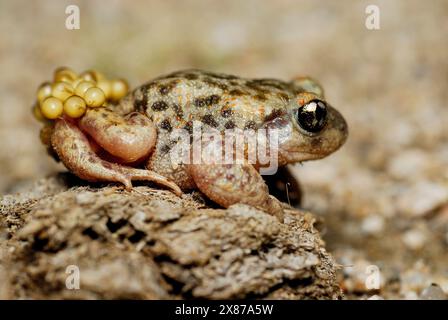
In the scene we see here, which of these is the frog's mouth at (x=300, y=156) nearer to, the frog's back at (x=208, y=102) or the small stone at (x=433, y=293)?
the frog's back at (x=208, y=102)

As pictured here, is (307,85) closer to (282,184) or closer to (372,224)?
(282,184)

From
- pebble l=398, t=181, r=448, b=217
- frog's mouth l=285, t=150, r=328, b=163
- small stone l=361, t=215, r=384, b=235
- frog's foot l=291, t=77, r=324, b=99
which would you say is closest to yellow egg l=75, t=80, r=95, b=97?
frog's mouth l=285, t=150, r=328, b=163

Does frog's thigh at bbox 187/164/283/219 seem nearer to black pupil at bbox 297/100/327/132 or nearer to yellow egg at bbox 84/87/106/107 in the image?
black pupil at bbox 297/100/327/132

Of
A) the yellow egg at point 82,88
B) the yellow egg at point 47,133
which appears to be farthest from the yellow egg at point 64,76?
the yellow egg at point 47,133

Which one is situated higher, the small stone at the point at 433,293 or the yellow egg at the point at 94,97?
the yellow egg at the point at 94,97
